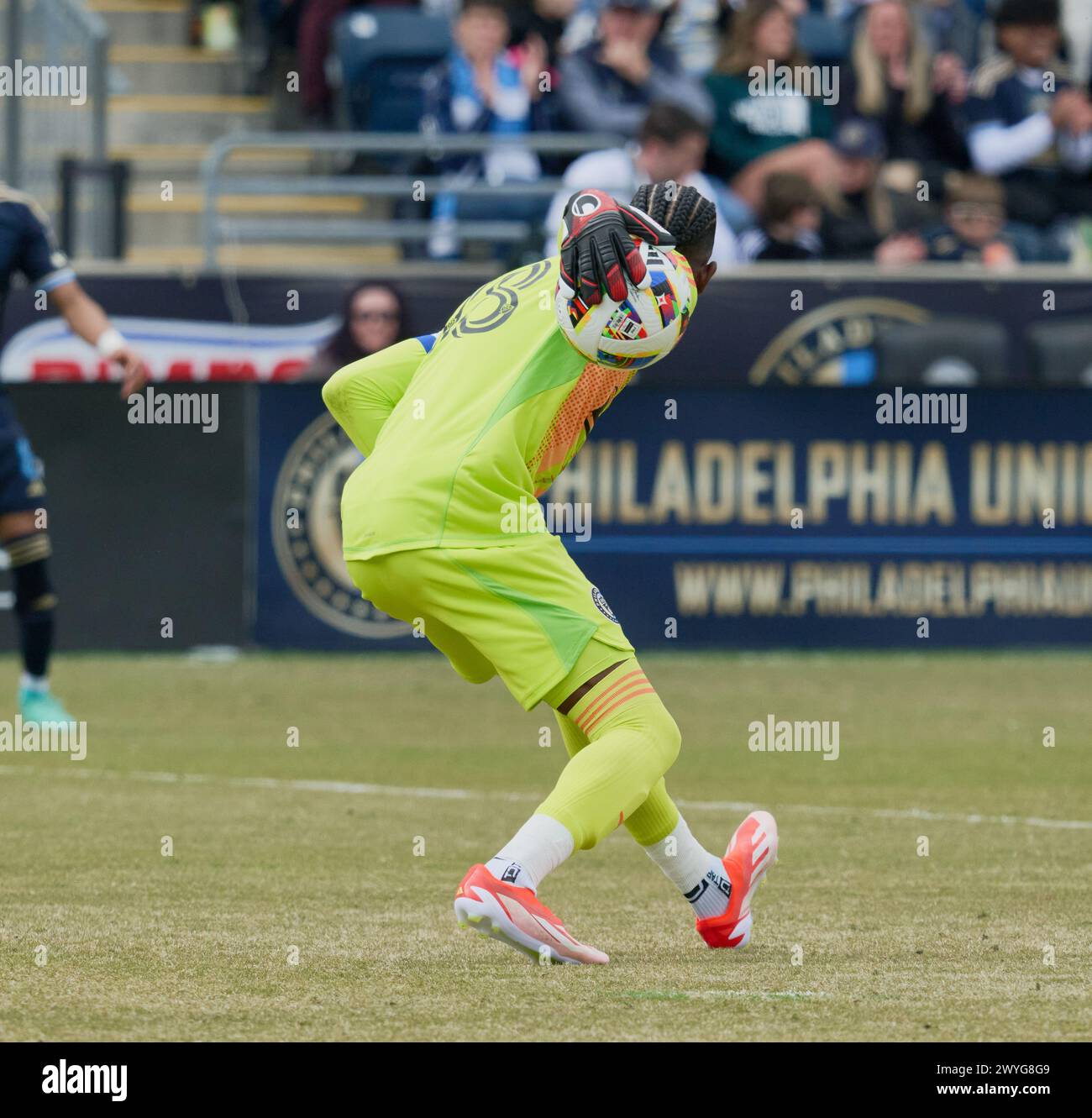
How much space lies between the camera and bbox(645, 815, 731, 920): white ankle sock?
5.99 m

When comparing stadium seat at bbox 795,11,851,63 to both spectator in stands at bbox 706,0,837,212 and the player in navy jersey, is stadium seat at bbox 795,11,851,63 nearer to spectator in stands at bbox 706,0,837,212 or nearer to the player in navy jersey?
spectator in stands at bbox 706,0,837,212

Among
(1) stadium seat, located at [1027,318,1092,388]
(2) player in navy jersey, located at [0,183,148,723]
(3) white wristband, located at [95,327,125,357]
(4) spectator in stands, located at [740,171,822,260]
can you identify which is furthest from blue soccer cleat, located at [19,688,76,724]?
(1) stadium seat, located at [1027,318,1092,388]

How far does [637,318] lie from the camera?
548 centimetres

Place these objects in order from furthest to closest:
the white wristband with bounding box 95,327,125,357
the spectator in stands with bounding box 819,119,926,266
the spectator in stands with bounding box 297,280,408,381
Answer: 1. the spectator in stands with bounding box 819,119,926,266
2. the spectator in stands with bounding box 297,280,408,381
3. the white wristband with bounding box 95,327,125,357

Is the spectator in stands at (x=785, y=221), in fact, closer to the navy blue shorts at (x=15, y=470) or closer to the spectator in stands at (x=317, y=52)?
the spectator in stands at (x=317, y=52)

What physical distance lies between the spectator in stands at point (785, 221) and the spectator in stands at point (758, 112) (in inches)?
29.1

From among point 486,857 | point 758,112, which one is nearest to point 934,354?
point 758,112

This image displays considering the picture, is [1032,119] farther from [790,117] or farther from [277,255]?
[277,255]

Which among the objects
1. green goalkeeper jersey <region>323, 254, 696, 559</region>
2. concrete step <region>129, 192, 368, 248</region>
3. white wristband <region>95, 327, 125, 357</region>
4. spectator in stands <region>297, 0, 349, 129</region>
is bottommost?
green goalkeeper jersey <region>323, 254, 696, 559</region>

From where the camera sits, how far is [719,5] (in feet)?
59.8

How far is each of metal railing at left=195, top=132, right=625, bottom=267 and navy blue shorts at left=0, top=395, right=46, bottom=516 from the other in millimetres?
4034

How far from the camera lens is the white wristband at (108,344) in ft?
32.7

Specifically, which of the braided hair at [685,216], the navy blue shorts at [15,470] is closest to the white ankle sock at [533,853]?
the braided hair at [685,216]
